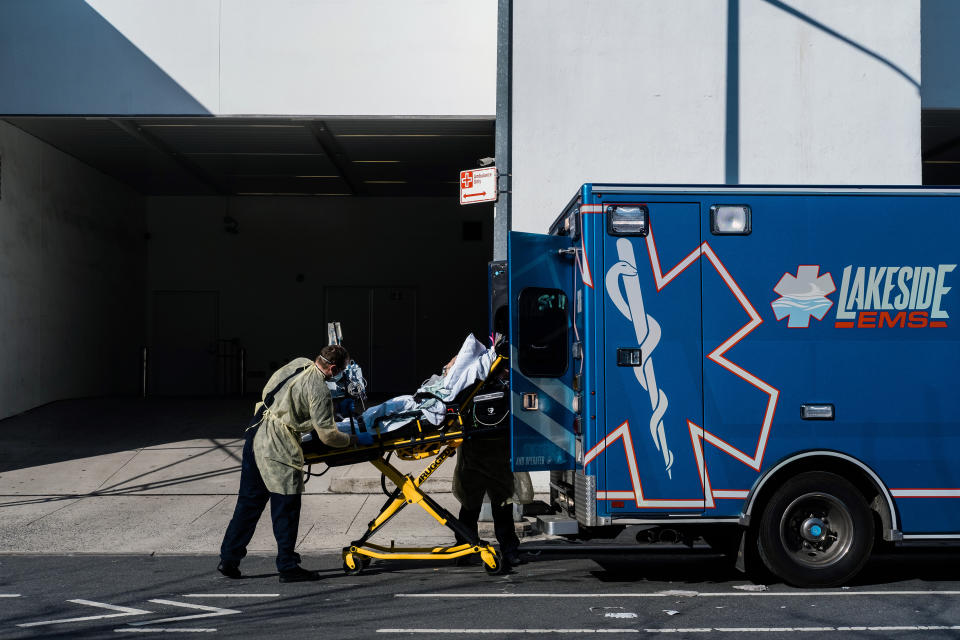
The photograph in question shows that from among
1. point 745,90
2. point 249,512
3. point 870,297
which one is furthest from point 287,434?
point 745,90

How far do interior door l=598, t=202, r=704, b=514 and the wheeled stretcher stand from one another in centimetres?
99

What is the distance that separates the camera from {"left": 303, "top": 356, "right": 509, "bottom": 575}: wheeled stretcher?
740 cm

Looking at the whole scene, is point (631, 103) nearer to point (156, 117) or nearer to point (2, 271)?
point (156, 117)

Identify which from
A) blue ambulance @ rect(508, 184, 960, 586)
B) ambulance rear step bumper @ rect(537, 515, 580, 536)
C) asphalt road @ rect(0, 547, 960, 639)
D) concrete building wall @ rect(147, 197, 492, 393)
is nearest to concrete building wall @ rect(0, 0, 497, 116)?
blue ambulance @ rect(508, 184, 960, 586)

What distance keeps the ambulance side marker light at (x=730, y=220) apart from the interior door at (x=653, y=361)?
0.13 metres

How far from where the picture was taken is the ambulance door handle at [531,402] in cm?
716

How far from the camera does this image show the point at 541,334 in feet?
23.7

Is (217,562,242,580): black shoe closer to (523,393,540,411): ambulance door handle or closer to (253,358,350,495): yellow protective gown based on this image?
(253,358,350,495): yellow protective gown

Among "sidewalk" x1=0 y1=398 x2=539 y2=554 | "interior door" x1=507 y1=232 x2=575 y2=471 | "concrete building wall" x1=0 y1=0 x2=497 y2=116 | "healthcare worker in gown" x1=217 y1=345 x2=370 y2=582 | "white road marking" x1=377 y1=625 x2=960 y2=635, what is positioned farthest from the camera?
"concrete building wall" x1=0 y1=0 x2=497 y2=116

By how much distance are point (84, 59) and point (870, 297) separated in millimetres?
10144

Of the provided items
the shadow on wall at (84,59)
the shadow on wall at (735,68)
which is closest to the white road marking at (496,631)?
the shadow on wall at (735,68)

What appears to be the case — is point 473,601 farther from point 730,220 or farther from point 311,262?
point 311,262

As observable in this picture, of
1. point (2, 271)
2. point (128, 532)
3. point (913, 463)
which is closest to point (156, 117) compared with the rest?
point (2, 271)

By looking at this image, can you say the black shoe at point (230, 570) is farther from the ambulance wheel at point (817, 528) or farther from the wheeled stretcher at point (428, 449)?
the ambulance wheel at point (817, 528)
